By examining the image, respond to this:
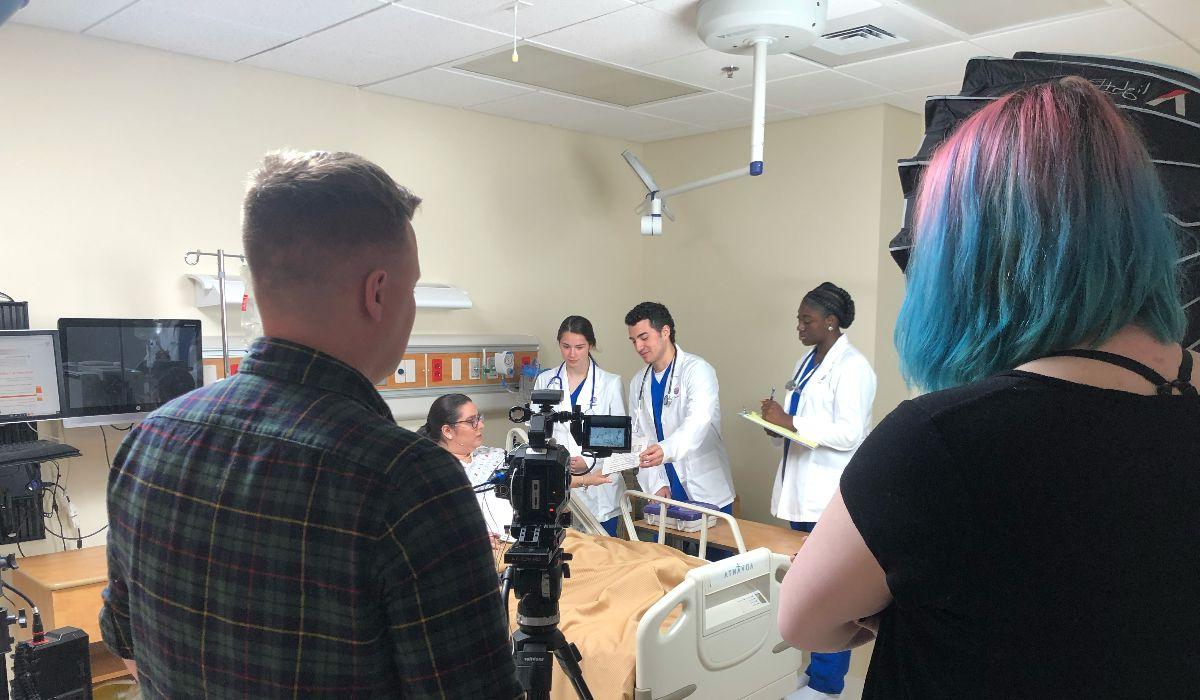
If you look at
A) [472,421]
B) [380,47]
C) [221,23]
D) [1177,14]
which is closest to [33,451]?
[472,421]

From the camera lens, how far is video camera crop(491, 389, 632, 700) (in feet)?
5.65

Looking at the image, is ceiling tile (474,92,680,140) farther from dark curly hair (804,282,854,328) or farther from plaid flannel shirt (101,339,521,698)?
plaid flannel shirt (101,339,521,698)

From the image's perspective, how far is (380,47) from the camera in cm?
318

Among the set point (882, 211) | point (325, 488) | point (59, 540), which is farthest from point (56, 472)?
point (882, 211)

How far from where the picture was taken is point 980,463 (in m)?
0.67

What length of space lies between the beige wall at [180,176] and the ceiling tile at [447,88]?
0.33 ft

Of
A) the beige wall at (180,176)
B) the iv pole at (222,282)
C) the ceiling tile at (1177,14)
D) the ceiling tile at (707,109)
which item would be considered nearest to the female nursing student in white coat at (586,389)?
the beige wall at (180,176)

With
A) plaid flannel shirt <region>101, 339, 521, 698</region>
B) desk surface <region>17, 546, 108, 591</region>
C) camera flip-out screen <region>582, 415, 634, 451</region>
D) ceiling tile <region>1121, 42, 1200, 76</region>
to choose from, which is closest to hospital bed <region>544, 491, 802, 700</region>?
camera flip-out screen <region>582, 415, 634, 451</region>

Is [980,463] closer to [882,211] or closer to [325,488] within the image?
[325,488]

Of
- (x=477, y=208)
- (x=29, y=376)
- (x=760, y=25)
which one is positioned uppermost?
(x=760, y=25)

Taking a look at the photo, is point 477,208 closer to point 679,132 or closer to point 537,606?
point 679,132

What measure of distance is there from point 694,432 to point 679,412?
0.18 metres

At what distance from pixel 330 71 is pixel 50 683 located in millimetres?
2584

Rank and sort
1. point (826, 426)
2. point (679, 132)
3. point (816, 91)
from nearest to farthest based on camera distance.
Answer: point (826, 426) < point (816, 91) < point (679, 132)
